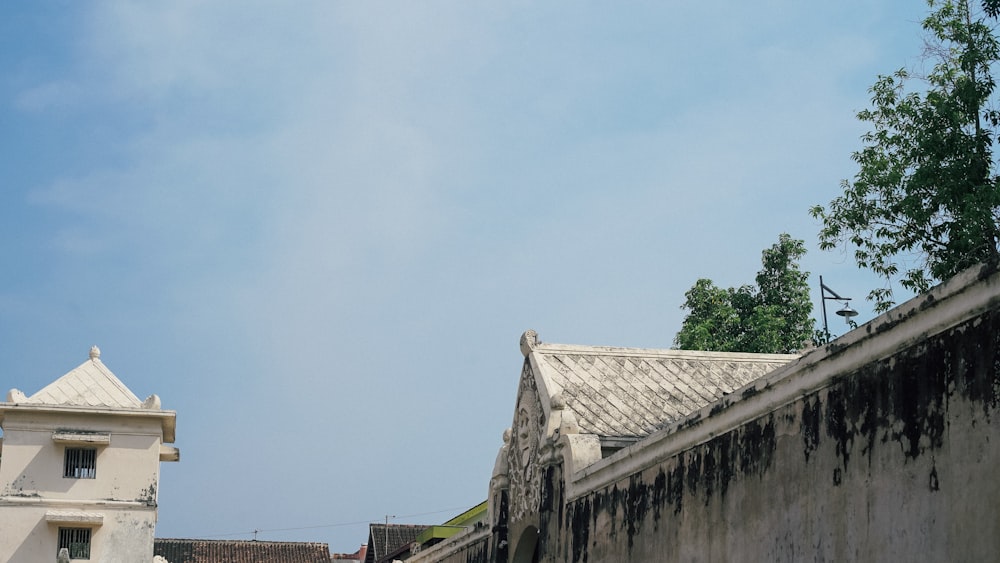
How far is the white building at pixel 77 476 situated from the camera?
30.2 meters

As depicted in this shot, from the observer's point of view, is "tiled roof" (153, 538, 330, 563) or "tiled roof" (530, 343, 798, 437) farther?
"tiled roof" (153, 538, 330, 563)

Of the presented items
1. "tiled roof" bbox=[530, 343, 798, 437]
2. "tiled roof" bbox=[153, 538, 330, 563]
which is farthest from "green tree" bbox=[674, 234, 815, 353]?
"tiled roof" bbox=[153, 538, 330, 563]

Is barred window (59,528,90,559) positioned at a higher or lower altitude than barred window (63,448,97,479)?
lower

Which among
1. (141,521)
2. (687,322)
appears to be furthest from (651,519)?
(141,521)

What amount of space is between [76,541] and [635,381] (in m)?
21.1

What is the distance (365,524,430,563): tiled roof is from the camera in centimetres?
4169

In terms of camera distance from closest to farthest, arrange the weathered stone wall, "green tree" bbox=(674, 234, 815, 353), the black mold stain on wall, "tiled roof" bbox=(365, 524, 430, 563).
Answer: the weathered stone wall → the black mold stain on wall → "green tree" bbox=(674, 234, 815, 353) → "tiled roof" bbox=(365, 524, 430, 563)

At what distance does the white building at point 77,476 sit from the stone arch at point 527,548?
18725mm

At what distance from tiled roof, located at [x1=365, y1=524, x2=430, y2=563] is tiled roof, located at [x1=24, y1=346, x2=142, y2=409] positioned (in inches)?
475

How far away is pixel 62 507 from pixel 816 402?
2611 cm

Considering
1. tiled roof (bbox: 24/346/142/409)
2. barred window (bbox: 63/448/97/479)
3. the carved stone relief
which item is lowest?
the carved stone relief

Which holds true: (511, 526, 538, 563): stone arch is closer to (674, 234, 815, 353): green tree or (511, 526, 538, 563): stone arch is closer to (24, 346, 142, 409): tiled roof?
(674, 234, 815, 353): green tree

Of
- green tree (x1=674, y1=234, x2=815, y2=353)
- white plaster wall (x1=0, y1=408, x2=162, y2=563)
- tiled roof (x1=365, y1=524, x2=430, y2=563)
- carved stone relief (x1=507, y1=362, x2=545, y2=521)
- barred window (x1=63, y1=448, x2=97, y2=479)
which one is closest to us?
carved stone relief (x1=507, y1=362, x2=545, y2=521)

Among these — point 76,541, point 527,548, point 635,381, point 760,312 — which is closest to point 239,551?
point 76,541
